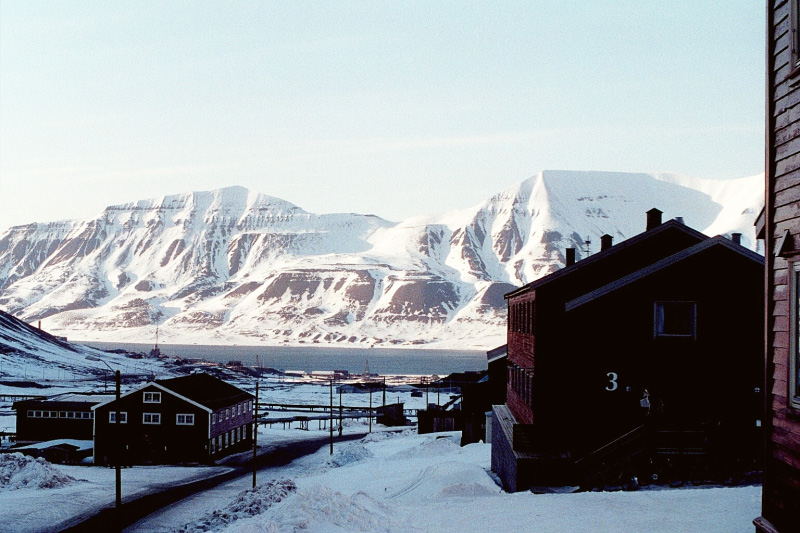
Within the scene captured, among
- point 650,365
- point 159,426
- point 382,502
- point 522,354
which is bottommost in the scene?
point 159,426

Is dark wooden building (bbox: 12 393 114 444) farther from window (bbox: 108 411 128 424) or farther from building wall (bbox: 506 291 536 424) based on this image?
building wall (bbox: 506 291 536 424)

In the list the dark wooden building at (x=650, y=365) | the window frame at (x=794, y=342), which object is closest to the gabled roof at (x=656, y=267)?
the dark wooden building at (x=650, y=365)

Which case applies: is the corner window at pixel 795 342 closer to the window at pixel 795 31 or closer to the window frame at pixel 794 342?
the window frame at pixel 794 342

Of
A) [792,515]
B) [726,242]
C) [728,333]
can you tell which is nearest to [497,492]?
[728,333]

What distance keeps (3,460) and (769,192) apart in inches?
1889

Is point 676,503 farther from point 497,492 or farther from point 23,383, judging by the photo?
point 23,383

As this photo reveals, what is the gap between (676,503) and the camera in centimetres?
1839

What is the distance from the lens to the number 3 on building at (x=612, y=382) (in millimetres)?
27812

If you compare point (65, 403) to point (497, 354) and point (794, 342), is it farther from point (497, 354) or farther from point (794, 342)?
point (794, 342)

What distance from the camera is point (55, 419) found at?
7219 cm

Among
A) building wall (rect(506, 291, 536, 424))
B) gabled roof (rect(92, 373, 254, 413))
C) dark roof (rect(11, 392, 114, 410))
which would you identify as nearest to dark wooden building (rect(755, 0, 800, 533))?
building wall (rect(506, 291, 536, 424))

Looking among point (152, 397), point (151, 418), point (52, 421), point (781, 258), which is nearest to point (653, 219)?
point (781, 258)

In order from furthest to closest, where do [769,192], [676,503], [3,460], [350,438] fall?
[350,438] < [3,460] < [676,503] < [769,192]

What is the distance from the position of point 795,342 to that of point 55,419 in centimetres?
7102
